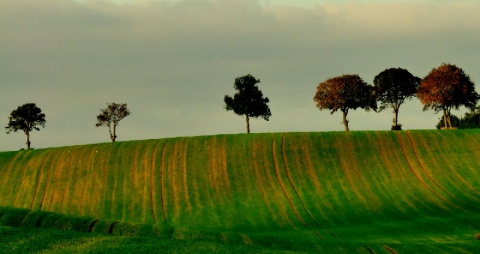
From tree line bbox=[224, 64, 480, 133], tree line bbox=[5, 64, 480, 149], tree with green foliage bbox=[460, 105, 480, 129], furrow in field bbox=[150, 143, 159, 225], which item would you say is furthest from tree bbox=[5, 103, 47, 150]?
tree with green foliage bbox=[460, 105, 480, 129]

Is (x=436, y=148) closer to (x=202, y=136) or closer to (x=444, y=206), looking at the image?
(x=444, y=206)

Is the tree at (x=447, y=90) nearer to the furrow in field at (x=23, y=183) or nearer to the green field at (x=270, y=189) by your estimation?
the green field at (x=270, y=189)

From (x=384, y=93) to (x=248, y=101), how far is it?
3221 centimetres

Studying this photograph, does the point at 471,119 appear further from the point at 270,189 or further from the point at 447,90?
the point at 270,189

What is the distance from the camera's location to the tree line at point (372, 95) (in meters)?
136

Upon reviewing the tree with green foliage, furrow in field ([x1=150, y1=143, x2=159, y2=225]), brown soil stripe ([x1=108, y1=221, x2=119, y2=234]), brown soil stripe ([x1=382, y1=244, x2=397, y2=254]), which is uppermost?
the tree with green foliage

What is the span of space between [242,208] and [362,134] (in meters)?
31.5

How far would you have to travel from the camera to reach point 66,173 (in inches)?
3590

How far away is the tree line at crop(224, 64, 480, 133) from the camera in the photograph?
13562 cm

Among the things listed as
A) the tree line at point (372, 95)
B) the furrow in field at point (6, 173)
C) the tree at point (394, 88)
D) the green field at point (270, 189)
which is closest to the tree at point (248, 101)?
the tree line at point (372, 95)

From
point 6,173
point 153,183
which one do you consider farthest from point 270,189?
point 6,173

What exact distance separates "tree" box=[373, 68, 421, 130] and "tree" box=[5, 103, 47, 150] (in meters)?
88.9

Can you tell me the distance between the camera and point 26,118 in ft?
546

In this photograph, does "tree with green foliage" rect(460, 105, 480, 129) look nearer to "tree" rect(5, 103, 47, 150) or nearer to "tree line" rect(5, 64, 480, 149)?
"tree line" rect(5, 64, 480, 149)
